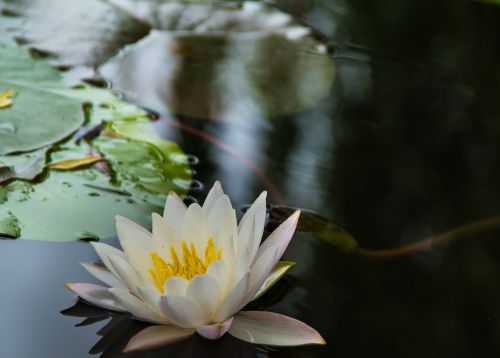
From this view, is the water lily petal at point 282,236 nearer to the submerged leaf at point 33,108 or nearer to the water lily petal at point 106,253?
the water lily petal at point 106,253

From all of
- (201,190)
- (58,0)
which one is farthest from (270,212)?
(58,0)

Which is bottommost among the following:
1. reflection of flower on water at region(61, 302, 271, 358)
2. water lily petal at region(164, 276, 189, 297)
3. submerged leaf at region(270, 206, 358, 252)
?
reflection of flower on water at region(61, 302, 271, 358)

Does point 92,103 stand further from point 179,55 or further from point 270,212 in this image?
point 270,212

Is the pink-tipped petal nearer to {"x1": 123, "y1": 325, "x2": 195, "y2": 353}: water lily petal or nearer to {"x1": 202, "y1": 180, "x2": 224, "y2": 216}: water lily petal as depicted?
{"x1": 123, "y1": 325, "x2": 195, "y2": 353}: water lily petal

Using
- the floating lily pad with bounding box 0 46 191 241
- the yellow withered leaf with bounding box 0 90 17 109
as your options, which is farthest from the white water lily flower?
the yellow withered leaf with bounding box 0 90 17 109

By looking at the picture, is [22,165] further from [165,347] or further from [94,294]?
[165,347]

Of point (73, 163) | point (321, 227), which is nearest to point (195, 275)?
point (321, 227)
